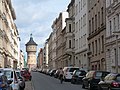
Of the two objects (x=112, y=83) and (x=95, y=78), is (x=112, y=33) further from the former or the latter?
(x=112, y=83)

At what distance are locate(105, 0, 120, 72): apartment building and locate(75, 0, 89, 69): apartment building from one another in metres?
16.4

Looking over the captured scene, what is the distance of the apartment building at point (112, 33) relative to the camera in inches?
1688

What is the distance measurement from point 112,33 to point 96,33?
10049mm

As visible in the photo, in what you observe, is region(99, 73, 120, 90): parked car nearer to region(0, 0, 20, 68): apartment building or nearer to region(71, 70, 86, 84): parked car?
region(71, 70, 86, 84): parked car

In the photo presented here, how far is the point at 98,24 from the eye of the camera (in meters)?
54.9

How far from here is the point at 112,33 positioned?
45094 mm

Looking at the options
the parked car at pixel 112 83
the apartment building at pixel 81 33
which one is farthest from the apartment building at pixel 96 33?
the parked car at pixel 112 83

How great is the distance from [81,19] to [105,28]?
22.6m

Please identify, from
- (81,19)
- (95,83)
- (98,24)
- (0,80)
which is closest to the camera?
(0,80)

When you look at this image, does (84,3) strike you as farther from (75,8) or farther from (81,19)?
(75,8)

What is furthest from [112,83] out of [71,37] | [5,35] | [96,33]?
[71,37]

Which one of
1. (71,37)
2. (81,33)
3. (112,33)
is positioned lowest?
(112,33)

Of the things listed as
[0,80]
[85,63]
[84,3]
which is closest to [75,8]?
[84,3]

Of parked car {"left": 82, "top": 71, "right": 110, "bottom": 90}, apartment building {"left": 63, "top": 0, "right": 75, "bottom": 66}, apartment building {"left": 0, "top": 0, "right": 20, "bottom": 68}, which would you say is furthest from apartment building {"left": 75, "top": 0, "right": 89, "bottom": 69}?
parked car {"left": 82, "top": 71, "right": 110, "bottom": 90}
